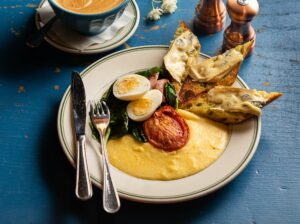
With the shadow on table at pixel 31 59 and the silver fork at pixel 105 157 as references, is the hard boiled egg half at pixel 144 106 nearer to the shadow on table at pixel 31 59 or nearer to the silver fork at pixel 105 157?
the silver fork at pixel 105 157

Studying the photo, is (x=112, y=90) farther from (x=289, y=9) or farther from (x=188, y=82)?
(x=289, y=9)

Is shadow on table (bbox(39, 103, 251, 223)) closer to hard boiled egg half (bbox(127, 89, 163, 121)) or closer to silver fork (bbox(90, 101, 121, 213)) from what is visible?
silver fork (bbox(90, 101, 121, 213))

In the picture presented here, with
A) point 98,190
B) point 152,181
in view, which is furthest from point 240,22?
point 98,190

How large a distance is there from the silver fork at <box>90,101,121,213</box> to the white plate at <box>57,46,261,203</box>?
0.13 feet

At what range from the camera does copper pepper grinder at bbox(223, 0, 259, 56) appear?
6.93 ft

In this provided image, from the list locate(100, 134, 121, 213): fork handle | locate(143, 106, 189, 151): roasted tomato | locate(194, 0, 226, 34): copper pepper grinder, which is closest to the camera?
locate(100, 134, 121, 213): fork handle

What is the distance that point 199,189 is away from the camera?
1629 mm

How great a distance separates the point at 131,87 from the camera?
1.91 m

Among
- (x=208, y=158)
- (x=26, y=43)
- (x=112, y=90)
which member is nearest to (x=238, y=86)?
(x=208, y=158)

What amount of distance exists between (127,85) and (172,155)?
0.37m

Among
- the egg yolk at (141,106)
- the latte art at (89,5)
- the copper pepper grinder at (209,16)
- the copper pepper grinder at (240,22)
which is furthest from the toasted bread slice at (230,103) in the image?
the latte art at (89,5)

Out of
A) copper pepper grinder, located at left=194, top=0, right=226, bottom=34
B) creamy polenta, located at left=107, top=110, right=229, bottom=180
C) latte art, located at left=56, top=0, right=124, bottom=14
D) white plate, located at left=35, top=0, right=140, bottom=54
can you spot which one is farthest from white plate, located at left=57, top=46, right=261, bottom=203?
copper pepper grinder, located at left=194, top=0, right=226, bottom=34

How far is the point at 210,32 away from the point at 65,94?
85 centimetres

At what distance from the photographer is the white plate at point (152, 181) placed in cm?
162
